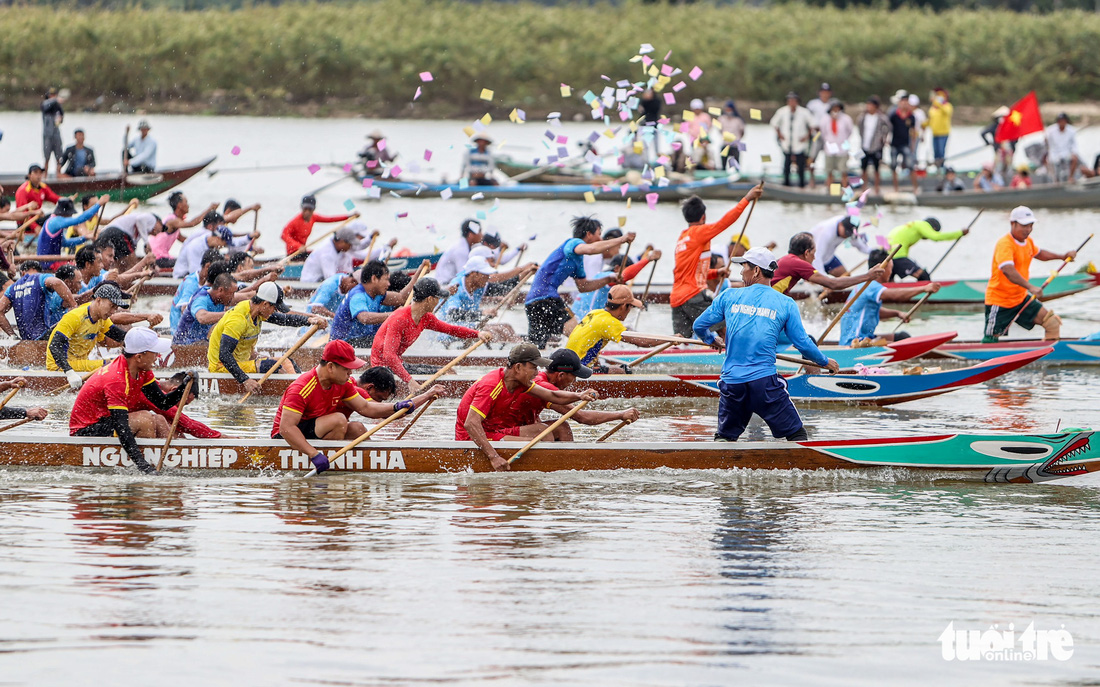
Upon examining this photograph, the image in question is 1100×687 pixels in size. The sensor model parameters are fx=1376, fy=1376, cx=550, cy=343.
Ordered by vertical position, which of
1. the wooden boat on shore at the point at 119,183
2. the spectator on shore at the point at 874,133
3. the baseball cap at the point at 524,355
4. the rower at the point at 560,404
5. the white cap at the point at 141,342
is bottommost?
the rower at the point at 560,404

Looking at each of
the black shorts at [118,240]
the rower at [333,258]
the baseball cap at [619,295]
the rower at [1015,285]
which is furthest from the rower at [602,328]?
the black shorts at [118,240]

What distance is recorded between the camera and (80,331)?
38.0 feet

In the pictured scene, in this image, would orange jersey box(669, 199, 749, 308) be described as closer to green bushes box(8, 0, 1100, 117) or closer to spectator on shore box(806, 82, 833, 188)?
spectator on shore box(806, 82, 833, 188)

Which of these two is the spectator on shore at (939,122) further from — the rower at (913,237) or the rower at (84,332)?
the rower at (84,332)

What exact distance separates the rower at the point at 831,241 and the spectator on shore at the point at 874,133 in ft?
34.6

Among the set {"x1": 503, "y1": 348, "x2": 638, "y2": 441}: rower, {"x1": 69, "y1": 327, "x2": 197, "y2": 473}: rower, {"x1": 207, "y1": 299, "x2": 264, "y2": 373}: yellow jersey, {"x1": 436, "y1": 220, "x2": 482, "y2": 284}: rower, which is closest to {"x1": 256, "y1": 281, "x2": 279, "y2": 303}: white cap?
{"x1": 207, "y1": 299, "x2": 264, "y2": 373}: yellow jersey

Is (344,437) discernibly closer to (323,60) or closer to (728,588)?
(728,588)

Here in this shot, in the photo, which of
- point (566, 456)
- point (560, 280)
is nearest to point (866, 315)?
point (560, 280)

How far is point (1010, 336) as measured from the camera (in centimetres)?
1634

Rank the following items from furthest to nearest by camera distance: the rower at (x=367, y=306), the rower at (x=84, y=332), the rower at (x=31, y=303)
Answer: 1. the rower at (x=31, y=303)
2. the rower at (x=367, y=306)
3. the rower at (x=84, y=332)

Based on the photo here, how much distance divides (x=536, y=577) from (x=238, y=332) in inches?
215

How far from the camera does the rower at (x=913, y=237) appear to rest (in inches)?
622

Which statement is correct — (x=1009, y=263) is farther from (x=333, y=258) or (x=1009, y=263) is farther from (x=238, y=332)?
(x=333, y=258)

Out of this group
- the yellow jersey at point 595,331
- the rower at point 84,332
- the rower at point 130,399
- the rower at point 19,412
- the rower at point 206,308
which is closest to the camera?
the rower at point 19,412
